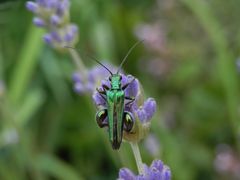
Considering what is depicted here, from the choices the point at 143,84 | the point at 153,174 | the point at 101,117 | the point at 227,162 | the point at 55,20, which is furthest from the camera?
the point at 143,84

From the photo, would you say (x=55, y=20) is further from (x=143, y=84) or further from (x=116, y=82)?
(x=143, y=84)

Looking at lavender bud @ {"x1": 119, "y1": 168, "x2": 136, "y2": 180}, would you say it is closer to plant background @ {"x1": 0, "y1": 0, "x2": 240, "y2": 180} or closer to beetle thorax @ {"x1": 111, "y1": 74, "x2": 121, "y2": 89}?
beetle thorax @ {"x1": 111, "y1": 74, "x2": 121, "y2": 89}

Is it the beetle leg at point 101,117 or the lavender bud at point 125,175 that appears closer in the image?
the lavender bud at point 125,175

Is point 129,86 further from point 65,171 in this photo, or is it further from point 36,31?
point 36,31

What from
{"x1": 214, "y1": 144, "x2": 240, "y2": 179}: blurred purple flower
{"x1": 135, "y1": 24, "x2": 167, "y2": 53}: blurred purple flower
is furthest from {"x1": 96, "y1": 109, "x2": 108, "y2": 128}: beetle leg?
{"x1": 135, "y1": 24, "x2": 167, "y2": 53}: blurred purple flower

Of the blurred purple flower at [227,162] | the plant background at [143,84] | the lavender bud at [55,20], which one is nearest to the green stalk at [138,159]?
the lavender bud at [55,20]

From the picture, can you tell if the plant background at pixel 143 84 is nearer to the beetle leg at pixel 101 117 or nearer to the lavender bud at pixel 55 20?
the lavender bud at pixel 55 20

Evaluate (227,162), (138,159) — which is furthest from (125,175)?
(227,162)
